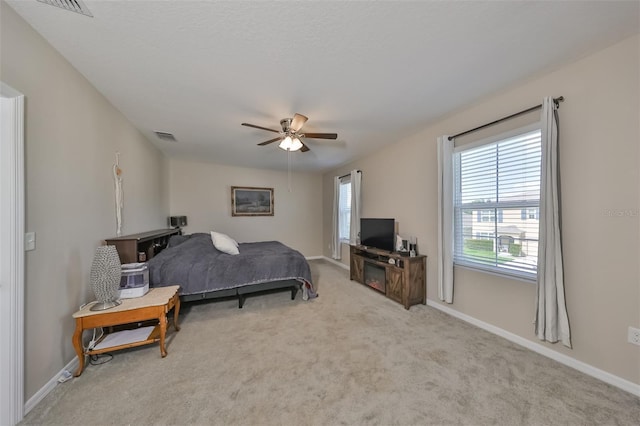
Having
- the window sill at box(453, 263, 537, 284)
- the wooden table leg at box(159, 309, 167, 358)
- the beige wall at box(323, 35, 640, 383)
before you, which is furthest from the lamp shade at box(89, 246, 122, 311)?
the beige wall at box(323, 35, 640, 383)

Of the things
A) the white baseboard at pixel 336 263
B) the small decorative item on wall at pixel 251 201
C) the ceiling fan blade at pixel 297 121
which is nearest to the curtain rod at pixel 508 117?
the ceiling fan blade at pixel 297 121

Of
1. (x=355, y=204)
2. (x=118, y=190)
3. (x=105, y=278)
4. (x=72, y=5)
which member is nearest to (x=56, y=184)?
(x=105, y=278)

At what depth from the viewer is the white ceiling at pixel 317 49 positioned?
1.39 m

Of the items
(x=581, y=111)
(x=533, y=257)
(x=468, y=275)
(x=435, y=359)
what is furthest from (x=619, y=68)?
(x=435, y=359)

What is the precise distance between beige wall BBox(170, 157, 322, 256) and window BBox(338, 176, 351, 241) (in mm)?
1182

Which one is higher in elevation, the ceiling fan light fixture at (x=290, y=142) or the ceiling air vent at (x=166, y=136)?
the ceiling air vent at (x=166, y=136)

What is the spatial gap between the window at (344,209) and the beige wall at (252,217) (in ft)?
3.88

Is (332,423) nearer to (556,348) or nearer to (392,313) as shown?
(392,313)

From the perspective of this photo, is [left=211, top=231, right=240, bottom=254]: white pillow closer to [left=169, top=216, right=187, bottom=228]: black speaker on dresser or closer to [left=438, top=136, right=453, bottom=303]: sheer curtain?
[left=169, top=216, right=187, bottom=228]: black speaker on dresser

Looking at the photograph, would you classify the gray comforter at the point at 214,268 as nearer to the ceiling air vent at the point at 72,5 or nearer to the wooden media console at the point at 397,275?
the wooden media console at the point at 397,275

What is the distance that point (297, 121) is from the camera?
249 cm

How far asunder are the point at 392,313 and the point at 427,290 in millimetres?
705

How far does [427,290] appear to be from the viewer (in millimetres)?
3273

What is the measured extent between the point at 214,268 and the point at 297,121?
2.16 meters
